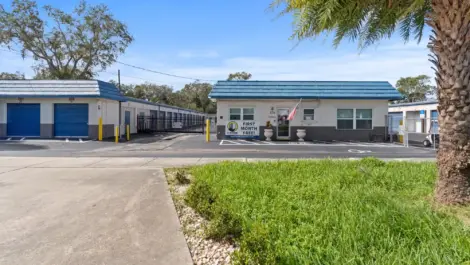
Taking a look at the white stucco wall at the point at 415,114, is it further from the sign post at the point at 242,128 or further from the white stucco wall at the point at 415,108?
the sign post at the point at 242,128

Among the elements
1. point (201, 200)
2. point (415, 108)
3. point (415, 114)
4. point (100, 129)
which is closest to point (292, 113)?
point (100, 129)

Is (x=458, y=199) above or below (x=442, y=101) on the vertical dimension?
below

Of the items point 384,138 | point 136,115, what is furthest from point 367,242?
point 136,115

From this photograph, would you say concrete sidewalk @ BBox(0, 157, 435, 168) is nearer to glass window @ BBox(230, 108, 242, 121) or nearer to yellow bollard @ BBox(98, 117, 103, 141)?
yellow bollard @ BBox(98, 117, 103, 141)

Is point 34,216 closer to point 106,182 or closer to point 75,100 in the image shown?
point 106,182

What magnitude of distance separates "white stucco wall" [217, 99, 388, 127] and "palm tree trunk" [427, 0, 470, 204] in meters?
17.3

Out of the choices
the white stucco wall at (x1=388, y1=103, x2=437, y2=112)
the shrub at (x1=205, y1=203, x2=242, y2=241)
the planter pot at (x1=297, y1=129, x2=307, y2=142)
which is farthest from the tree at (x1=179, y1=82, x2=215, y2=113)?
the shrub at (x1=205, y1=203, x2=242, y2=241)

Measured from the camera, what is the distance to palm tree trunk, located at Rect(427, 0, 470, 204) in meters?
5.34

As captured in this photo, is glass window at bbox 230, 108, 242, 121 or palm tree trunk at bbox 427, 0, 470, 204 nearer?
palm tree trunk at bbox 427, 0, 470, 204

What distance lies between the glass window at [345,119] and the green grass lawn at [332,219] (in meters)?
15.8

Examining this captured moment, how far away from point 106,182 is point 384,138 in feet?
66.4

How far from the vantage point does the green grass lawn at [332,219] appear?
3373mm

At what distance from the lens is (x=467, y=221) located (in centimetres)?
459

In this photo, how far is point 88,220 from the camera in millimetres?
5191
